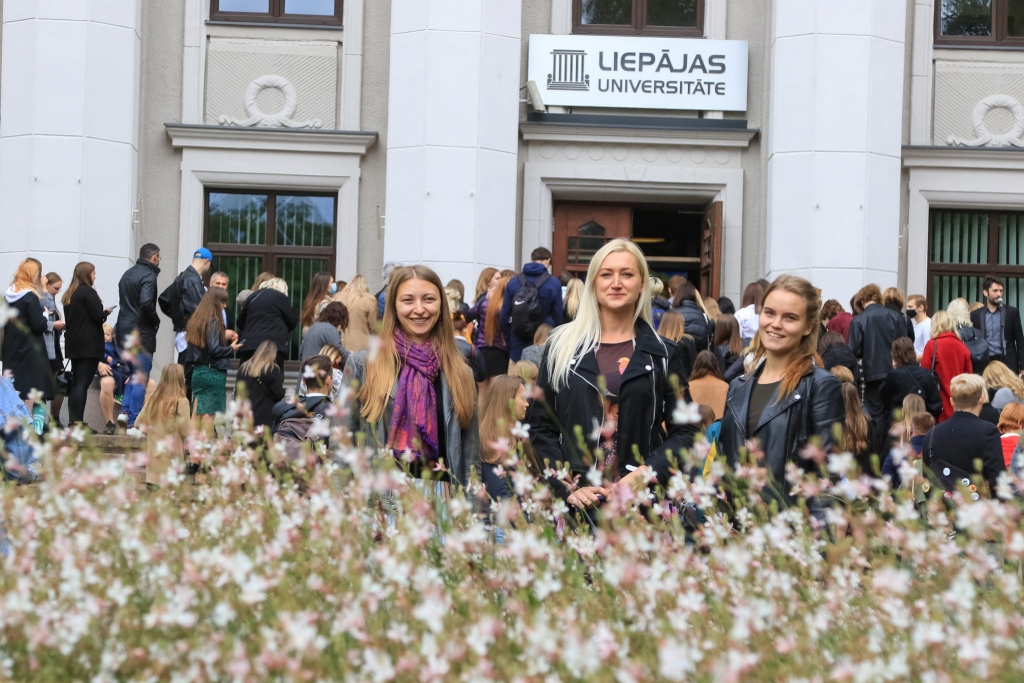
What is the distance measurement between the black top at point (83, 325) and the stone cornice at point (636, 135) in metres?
5.69

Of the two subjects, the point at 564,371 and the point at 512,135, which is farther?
the point at 512,135

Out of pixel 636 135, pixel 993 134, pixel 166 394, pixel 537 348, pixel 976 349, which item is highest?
pixel 993 134

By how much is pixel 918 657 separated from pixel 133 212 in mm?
14222

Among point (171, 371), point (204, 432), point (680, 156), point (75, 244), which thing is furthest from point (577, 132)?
point (204, 432)

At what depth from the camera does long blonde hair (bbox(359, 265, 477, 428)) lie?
17.5 ft

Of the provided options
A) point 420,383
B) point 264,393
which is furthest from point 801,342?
point 264,393

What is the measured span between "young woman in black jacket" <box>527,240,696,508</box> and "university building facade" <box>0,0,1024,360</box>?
9.97m

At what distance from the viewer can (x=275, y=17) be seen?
1664 centimetres

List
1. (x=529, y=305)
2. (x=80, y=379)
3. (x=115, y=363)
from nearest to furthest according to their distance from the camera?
(x=529, y=305) < (x=80, y=379) < (x=115, y=363)

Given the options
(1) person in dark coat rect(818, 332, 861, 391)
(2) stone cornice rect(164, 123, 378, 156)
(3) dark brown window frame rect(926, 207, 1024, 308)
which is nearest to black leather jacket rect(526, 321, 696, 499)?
(1) person in dark coat rect(818, 332, 861, 391)

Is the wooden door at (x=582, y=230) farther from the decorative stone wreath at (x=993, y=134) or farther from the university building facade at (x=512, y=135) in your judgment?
the decorative stone wreath at (x=993, y=134)

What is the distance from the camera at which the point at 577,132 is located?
16.3 meters

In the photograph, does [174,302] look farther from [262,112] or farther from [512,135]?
[512,135]

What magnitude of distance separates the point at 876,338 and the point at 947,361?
2.19ft
